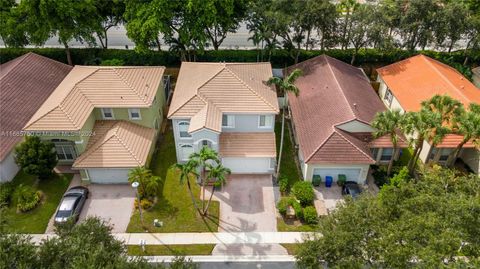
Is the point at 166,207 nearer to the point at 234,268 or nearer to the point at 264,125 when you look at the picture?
the point at 234,268

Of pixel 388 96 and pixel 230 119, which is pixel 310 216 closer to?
pixel 230 119

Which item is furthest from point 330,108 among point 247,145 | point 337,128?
point 247,145

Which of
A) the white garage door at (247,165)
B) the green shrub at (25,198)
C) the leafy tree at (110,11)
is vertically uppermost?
the leafy tree at (110,11)

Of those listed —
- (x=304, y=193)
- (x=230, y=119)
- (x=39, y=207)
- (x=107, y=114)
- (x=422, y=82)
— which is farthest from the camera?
(x=422, y=82)

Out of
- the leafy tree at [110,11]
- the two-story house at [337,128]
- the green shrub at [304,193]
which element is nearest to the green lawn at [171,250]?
the green shrub at [304,193]

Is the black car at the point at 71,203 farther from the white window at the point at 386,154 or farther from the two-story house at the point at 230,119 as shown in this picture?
the white window at the point at 386,154

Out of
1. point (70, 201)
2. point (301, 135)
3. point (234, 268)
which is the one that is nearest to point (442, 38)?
point (301, 135)
